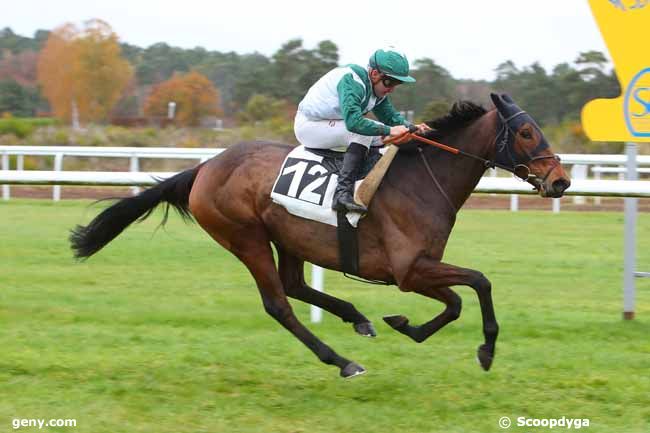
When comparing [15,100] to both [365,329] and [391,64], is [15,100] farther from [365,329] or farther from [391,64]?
[391,64]

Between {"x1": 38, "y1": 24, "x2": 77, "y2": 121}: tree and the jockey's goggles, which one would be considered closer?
the jockey's goggles

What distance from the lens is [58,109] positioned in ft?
131

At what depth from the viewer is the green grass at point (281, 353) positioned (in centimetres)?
458

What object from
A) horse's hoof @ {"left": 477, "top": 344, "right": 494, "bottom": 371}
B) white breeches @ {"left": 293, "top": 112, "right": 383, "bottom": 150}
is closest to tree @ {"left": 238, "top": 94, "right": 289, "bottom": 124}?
white breeches @ {"left": 293, "top": 112, "right": 383, "bottom": 150}

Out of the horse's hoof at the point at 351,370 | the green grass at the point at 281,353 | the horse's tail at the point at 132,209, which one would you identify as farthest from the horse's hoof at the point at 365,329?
the horse's tail at the point at 132,209

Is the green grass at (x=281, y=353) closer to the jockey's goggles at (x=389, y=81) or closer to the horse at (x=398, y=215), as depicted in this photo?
the horse at (x=398, y=215)

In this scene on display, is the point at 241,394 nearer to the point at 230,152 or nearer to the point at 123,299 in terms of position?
the point at 230,152

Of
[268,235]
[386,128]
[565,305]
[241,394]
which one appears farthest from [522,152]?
[565,305]

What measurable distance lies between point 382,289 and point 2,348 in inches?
137

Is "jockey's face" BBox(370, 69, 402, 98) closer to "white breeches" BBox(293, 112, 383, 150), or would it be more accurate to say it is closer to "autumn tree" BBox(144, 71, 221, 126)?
"white breeches" BBox(293, 112, 383, 150)

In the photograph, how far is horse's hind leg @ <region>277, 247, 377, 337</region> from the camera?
5664 millimetres

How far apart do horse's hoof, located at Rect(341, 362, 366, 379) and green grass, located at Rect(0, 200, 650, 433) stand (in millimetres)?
75

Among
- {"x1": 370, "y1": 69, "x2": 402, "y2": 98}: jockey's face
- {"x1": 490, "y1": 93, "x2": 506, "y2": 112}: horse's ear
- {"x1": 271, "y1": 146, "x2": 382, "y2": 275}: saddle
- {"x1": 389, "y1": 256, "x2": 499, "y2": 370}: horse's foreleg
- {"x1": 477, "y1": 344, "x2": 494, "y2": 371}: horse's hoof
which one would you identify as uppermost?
{"x1": 370, "y1": 69, "x2": 402, "y2": 98}: jockey's face

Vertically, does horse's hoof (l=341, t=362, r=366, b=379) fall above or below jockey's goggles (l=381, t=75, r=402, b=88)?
A: below
